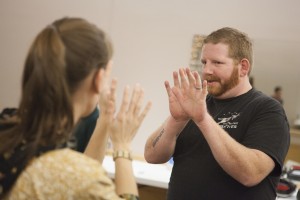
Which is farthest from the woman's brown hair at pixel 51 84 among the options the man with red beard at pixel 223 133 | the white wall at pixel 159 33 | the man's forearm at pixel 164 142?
the white wall at pixel 159 33

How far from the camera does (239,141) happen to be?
1.47 meters

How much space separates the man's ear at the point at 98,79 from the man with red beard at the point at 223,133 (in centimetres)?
45

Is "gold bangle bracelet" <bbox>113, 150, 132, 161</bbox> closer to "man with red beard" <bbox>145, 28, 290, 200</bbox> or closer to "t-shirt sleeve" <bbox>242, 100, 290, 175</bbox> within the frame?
"man with red beard" <bbox>145, 28, 290, 200</bbox>

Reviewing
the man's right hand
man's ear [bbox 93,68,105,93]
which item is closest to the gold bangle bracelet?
man's ear [bbox 93,68,105,93]

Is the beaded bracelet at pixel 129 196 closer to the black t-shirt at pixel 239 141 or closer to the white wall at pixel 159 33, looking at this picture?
the black t-shirt at pixel 239 141

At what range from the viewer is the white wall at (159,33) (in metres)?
2.89

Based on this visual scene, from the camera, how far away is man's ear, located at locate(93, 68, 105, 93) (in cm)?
99

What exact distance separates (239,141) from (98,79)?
28.7 inches

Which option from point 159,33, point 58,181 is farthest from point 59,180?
point 159,33

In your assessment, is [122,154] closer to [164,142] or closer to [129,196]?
[129,196]

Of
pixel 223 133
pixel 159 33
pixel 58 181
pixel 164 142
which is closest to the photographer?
pixel 58 181

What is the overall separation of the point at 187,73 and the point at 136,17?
186 cm

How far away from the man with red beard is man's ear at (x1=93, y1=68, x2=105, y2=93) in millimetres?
450

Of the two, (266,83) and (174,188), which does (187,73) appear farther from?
(266,83)
